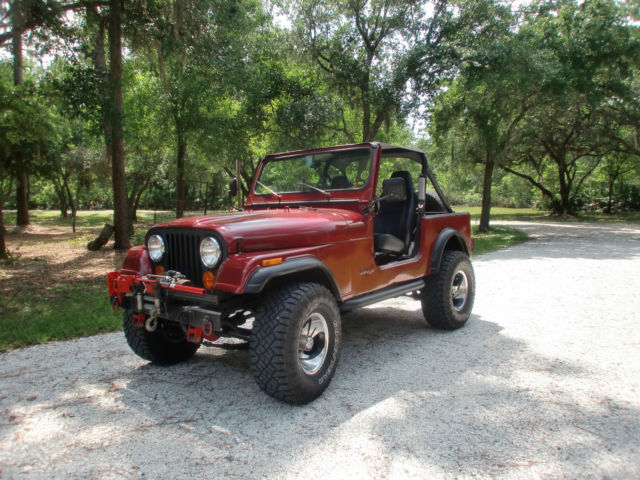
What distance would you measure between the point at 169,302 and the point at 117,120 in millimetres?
6711

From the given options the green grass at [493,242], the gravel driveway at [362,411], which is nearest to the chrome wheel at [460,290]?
the gravel driveway at [362,411]

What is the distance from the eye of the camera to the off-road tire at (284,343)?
9.34ft

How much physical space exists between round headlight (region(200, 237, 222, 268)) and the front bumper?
20 centimetres

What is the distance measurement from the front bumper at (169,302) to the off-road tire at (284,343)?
1.03 ft

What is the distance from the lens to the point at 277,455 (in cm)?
246

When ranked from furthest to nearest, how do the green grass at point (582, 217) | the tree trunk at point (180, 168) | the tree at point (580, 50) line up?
the green grass at point (582, 217), the tree trunk at point (180, 168), the tree at point (580, 50)

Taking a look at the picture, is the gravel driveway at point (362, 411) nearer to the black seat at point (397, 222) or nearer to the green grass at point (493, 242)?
the black seat at point (397, 222)

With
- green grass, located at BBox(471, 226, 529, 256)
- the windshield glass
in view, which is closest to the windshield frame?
the windshield glass

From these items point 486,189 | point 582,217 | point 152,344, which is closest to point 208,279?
point 152,344

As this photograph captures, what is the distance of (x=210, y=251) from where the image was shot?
296cm

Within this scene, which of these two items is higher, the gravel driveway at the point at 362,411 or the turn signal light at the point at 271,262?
the turn signal light at the point at 271,262

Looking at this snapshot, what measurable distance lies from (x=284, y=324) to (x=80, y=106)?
25.1 feet

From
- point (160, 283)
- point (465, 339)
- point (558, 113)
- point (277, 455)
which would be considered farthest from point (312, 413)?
point (558, 113)

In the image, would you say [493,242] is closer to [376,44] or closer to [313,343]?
[376,44]
